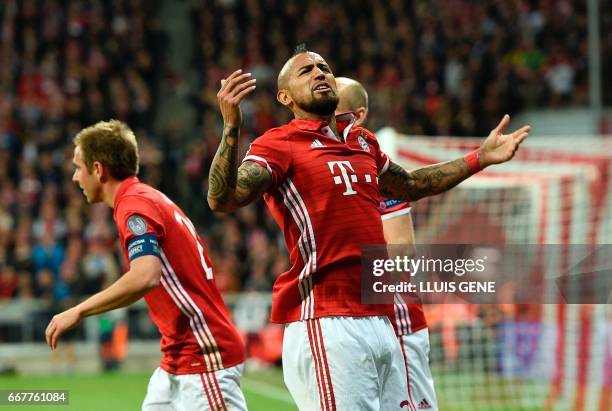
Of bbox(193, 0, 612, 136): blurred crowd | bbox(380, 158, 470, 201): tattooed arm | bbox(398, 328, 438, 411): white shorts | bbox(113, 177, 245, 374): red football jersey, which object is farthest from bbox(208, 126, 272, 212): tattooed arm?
bbox(193, 0, 612, 136): blurred crowd

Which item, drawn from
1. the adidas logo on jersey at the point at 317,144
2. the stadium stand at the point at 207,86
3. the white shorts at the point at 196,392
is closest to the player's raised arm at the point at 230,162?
the adidas logo on jersey at the point at 317,144

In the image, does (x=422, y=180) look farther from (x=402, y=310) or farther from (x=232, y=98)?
(x=232, y=98)

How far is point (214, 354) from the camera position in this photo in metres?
5.04

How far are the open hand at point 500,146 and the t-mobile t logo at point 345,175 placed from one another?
0.91 metres

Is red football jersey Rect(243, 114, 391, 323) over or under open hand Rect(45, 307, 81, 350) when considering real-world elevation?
over

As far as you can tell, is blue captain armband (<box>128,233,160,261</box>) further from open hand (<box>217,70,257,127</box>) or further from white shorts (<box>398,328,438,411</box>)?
white shorts (<box>398,328,438,411</box>)

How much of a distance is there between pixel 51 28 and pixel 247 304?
7.72m

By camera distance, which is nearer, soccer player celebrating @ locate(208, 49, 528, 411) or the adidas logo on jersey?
soccer player celebrating @ locate(208, 49, 528, 411)

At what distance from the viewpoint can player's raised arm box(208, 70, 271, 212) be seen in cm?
441

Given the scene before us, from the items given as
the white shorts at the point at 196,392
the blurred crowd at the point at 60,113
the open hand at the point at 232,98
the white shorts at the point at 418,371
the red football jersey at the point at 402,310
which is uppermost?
the blurred crowd at the point at 60,113

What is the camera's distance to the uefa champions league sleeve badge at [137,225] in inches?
189

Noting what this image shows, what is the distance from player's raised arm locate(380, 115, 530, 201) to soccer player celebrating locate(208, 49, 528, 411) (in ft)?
1.44

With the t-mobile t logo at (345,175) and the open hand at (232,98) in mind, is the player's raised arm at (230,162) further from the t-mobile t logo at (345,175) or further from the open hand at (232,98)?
the t-mobile t logo at (345,175)

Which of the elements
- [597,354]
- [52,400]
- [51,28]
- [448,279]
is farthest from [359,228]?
[51,28]
